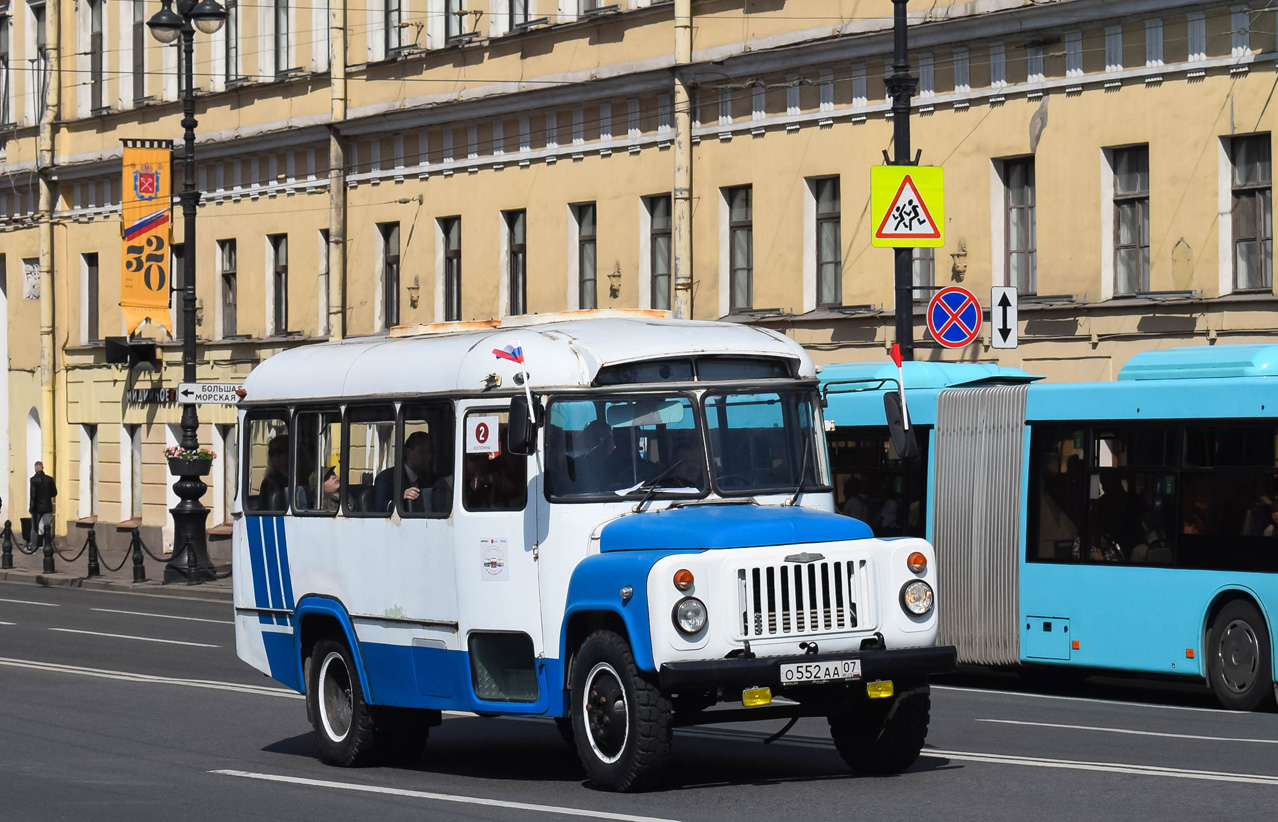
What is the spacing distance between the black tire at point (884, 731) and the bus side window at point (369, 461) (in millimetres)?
2997

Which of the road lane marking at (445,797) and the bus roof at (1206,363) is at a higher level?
the bus roof at (1206,363)

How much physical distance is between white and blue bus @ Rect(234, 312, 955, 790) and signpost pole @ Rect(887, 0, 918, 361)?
1023 centimetres

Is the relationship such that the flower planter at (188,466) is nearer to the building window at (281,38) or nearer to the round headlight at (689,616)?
the building window at (281,38)

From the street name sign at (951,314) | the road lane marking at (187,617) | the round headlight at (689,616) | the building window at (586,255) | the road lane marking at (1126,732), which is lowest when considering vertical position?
the road lane marking at (187,617)

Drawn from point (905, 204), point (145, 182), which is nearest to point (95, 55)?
point (145, 182)

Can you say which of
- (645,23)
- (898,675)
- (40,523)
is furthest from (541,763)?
(40,523)

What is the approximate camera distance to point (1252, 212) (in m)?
25.2

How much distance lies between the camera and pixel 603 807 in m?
10.9

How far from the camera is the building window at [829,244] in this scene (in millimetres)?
30484

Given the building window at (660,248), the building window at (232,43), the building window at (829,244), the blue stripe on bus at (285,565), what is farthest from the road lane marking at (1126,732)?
the building window at (232,43)

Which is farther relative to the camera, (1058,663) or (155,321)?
(155,321)

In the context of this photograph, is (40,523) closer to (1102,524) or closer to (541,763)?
(1102,524)

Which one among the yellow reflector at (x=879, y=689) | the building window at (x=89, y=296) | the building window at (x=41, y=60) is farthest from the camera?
the building window at (x=41, y=60)

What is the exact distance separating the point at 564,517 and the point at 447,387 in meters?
1.25
